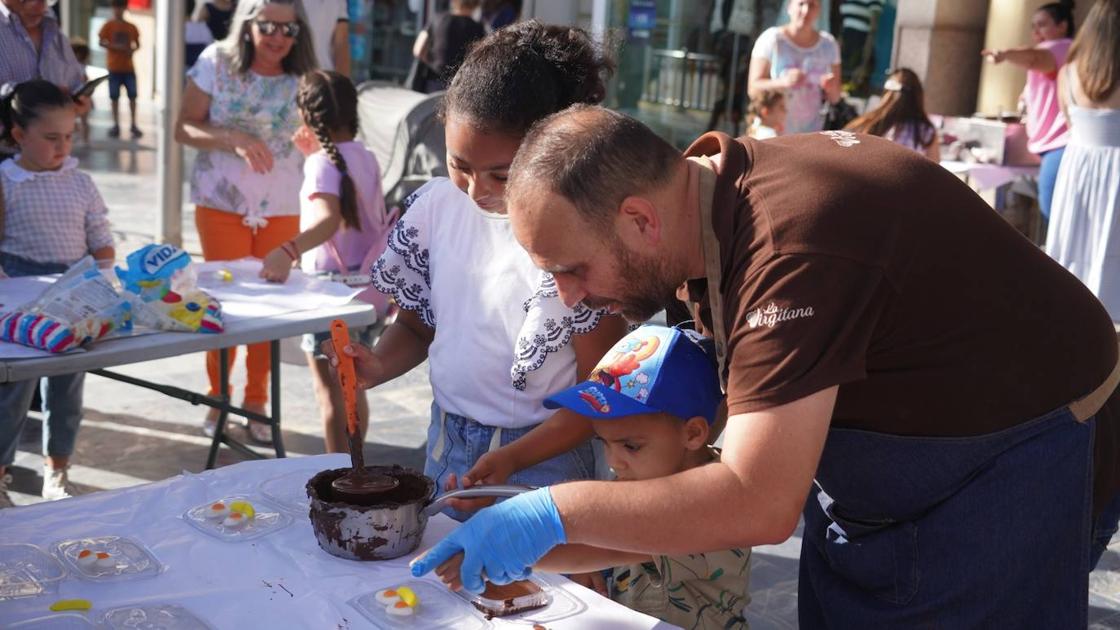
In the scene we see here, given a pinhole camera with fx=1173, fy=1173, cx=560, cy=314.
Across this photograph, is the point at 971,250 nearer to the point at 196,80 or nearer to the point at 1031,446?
the point at 1031,446

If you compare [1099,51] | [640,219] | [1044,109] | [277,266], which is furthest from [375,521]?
[1044,109]

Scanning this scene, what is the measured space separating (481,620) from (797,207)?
0.70 meters

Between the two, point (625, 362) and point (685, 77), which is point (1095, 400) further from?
point (685, 77)

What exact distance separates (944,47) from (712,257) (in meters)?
8.63

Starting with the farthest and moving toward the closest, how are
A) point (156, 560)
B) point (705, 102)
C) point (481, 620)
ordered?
1. point (705, 102)
2. point (156, 560)
3. point (481, 620)

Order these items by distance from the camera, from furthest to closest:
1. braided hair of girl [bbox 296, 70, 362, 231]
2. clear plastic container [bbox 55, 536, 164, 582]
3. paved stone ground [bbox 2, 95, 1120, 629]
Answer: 1. braided hair of girl [bbox 296, 70, 362, 231]
2. paved stone ground [bbox 2, 95, 1120, 629]
3. clear plastic container [bbox 55, 536, 164, 582]

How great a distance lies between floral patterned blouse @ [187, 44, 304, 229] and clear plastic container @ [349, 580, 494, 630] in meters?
2.98

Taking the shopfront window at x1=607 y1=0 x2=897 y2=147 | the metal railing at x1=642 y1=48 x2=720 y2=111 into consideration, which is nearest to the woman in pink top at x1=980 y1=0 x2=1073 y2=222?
the shopfront window at x1=607 y1=0 x2=897 y2=147

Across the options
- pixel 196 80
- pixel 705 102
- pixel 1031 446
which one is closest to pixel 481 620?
pixel 1031 446

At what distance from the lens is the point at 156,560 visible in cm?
171

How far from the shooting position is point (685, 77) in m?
9.36

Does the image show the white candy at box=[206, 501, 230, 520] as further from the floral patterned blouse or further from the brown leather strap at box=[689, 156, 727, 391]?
the floral patterned blouse

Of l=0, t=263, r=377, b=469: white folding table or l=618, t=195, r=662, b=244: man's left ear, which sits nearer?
l=618, t=195, r=662, b=244: man's left ear

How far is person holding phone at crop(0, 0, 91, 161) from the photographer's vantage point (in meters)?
4.64
